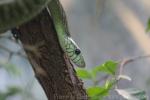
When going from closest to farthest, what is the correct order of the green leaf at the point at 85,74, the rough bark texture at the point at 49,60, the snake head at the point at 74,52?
→ the rough bark texture at the point at 49,60 < the green leaf at the point at 85,74 < the snake head at the point at 74,52

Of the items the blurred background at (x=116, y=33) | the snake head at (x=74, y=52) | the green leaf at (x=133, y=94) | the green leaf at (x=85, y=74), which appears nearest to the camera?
the green leaf at (x=133, y=94)

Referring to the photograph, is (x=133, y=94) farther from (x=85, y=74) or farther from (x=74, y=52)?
(x=74, y=52)

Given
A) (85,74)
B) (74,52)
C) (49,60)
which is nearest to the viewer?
(49,60)

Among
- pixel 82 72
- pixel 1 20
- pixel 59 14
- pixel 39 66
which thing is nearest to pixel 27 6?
pixel 1 20

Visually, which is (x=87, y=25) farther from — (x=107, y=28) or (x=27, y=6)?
(x=27, y=6)

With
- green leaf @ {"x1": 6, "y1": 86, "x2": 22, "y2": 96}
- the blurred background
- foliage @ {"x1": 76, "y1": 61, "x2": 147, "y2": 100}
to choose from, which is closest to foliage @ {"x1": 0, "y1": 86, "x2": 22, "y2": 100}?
green leaf @ {"x1": 6, "y1": 86, "x2": 22, "y2": 96}

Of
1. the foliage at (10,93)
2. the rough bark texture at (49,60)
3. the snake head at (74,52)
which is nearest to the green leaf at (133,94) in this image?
the rough bark texture at (49,60)

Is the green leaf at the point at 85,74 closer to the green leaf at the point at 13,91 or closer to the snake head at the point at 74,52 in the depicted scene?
the snake head at the point at 74,52

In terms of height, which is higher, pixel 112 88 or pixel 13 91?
pixel 13 91

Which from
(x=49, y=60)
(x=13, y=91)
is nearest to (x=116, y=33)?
(x=13, y=91)

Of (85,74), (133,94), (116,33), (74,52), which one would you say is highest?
(116,33)
